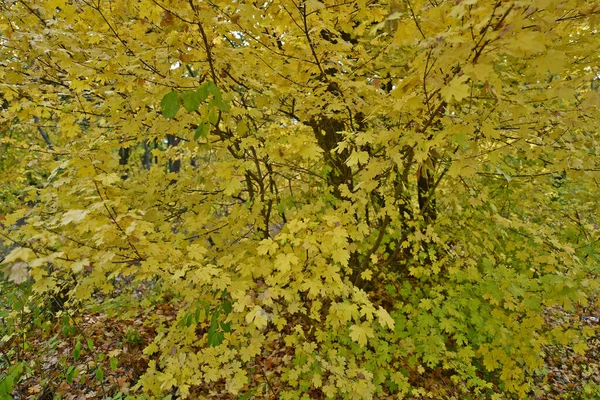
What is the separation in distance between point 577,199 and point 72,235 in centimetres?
664

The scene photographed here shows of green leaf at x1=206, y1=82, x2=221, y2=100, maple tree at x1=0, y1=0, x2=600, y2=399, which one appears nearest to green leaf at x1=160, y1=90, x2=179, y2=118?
maple tree at x1=0, y1=0, x2=600, y2=399

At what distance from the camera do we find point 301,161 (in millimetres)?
4598

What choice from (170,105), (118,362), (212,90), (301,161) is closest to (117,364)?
(118,362)

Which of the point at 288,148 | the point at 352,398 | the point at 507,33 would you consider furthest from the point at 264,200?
the point at 507,33

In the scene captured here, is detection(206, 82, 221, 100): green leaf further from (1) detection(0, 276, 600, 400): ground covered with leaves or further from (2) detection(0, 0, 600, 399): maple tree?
(1) detection(0, 276, 600, 400): ground covered with leaves

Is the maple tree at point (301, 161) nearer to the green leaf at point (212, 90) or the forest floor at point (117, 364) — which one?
the green leaf at point (212, 90)

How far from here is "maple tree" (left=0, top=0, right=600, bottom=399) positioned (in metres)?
2.03

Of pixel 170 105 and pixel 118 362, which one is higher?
pixel 170 105

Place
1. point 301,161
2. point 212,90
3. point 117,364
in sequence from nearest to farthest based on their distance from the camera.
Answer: point 212,90, point 117,364, point 301,161

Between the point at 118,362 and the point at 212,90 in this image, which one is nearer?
the point at 212,90

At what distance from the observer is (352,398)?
3195 millimetres

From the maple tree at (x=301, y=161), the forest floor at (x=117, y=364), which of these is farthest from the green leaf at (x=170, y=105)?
the forest floor at (x=117, y=364)

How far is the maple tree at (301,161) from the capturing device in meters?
2.03

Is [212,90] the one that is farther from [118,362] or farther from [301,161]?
[118,362]
